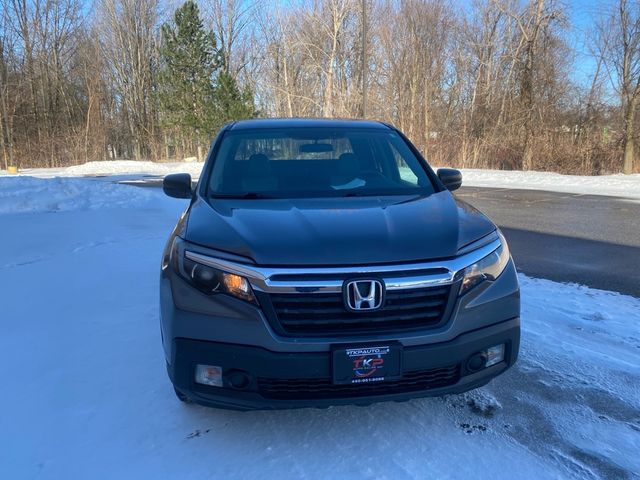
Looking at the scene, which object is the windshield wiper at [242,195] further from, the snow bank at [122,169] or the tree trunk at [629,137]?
the snow bank at [122,169]

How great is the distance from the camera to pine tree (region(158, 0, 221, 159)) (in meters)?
38.2

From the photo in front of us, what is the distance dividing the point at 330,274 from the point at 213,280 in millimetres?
534

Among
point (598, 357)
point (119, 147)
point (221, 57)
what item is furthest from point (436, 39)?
point (598, 357)

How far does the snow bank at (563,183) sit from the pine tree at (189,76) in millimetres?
24185

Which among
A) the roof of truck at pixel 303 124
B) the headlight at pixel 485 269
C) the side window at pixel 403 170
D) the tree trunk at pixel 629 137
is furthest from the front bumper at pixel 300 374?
the tree trunk at pixel 629 137

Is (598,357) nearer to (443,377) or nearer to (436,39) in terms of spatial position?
(443,377)

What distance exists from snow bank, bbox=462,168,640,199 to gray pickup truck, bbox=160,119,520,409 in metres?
13.4

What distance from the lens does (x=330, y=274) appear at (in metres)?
2.18

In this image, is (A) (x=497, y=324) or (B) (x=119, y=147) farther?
(B) (x=119, y=147)

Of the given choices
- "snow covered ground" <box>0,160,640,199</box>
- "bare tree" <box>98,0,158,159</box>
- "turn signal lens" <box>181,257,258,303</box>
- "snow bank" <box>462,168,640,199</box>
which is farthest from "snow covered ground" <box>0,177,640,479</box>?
"bare tree" <box>98,0,158,159</box>

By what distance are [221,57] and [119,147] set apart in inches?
514

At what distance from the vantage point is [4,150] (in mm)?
36875

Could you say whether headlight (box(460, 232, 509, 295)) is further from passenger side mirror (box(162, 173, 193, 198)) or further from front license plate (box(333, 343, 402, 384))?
Answer: passenger side mirror (box(162, 173, 193, 198))

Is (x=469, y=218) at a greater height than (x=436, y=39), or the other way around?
(x=436, y=39)
